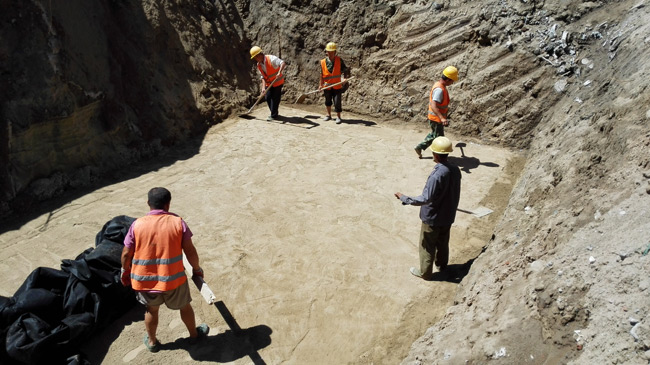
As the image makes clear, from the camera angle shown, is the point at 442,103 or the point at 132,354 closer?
the point at 132,354

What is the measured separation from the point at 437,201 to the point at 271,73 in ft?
19.8

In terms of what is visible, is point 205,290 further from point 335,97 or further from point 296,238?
point 335,97

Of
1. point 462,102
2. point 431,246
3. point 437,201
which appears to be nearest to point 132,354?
point 431,246

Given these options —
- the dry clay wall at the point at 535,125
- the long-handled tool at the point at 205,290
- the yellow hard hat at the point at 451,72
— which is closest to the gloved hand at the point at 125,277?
the long-handled tool at the point at 205,290

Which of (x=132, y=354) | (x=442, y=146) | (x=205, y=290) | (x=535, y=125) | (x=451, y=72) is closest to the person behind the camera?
(x=205, y=290)

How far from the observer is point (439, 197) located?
17.2 ft

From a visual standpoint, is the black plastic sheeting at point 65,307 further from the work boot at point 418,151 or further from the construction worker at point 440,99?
the construction worker at point 440,99

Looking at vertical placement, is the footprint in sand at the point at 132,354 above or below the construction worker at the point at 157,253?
below

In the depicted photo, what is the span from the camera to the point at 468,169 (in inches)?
329

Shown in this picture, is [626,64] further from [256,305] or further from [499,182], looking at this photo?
[256,305]

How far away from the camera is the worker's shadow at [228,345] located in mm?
4793

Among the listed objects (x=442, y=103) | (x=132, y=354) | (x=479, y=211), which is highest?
(x=442, y=103)

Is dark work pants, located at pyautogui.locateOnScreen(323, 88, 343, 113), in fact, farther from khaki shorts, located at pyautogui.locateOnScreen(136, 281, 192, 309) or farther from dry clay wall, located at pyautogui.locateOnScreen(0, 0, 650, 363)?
A: khaki shorts, located at pyautogui.locateOnScreen(136, 281, 192, 309)

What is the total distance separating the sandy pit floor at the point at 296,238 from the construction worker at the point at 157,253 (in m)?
0.85
